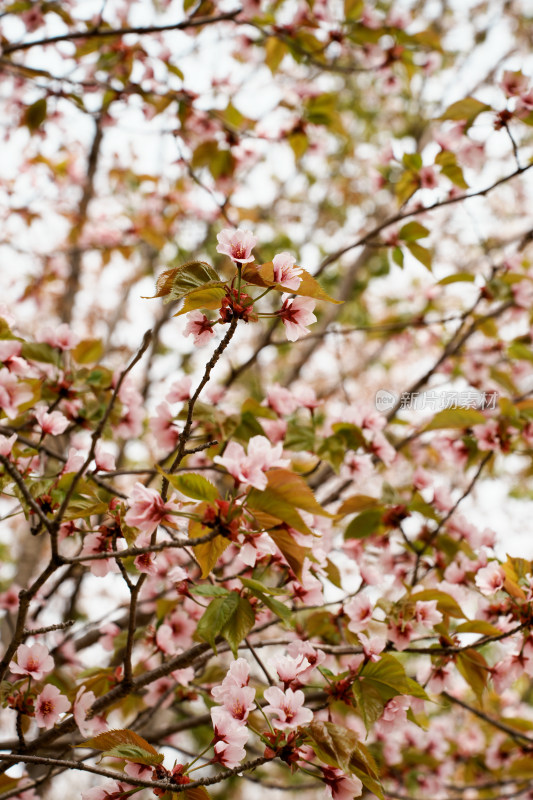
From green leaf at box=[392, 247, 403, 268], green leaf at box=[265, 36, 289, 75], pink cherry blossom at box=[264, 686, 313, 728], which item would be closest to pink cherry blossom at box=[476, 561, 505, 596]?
pink cherry blossom at box=[264, 686, 313, 728]

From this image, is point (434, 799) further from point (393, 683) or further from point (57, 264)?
point (57, 264)

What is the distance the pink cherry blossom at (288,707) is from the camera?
1.02 m

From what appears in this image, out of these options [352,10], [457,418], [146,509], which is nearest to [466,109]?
[352,10]

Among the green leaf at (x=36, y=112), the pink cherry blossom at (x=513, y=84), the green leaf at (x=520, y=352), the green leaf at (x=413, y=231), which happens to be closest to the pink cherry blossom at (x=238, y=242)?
the green leaf at (x=413, y=231)

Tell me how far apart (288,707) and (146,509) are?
0.43m

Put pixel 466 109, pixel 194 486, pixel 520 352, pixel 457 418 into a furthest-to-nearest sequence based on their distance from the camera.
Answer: pixel 520 352
pixel 466 109
pixel 457 418
pixel 194 486

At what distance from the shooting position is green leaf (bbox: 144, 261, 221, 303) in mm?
948

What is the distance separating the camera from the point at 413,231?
198cm

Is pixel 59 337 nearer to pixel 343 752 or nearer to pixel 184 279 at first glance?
pixel 184 279

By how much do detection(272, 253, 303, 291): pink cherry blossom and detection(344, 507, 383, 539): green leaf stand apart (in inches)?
36.8

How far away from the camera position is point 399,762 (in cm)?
238

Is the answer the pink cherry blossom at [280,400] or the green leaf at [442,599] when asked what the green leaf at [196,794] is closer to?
the green leaf at [442,599]

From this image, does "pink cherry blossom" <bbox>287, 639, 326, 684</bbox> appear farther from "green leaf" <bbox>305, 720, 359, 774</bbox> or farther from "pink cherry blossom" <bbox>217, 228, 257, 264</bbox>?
"pink cherry blossom" <bbox>217, 228, 257, 264</bbox>

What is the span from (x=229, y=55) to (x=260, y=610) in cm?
332
